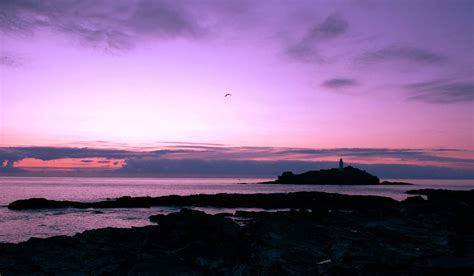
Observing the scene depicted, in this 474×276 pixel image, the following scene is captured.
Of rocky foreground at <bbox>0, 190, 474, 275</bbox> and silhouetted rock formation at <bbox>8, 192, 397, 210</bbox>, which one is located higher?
rocky foreground at <bbox>0, 190, 474, 275</bbox>

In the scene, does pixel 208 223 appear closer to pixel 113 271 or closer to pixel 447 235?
pixel 113 271

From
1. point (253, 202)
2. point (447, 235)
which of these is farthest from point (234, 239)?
point (253, 202)

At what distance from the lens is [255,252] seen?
75.2 ft

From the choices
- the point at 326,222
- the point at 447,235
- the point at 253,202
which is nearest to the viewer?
the point at 447,235

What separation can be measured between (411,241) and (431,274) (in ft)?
25.7

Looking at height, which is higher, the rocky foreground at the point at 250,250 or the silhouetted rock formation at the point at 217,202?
the rocky foreground at the point at 250,250

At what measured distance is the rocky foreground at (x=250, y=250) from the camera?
20328 millimetres

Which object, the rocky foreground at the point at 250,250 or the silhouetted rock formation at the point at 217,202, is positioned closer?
the rocky foreground at the point at 250,250

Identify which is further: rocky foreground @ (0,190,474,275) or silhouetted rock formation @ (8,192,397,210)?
silhouetted rock formation @ (8,192,397,210)

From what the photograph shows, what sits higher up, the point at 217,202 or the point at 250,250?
the point at 250,250

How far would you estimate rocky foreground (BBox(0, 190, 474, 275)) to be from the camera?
66.7 ft

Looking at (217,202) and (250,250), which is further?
(217,202)

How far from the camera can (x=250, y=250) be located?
23641 millimetres

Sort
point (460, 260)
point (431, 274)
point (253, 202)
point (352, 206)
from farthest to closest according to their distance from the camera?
point (253, 202)
point (352, 206)
point (460, 260)
point (431, 274)
